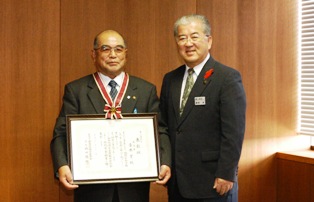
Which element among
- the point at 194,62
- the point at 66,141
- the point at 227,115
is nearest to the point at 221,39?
the point at 194,62

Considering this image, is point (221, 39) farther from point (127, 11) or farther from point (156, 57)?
point (127, 11)

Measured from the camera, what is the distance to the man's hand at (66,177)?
96.5 inches

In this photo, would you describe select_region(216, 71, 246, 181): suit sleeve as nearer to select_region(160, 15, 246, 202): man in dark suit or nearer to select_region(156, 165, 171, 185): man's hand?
select_region(160, 15, 246, 202): man in dark suit

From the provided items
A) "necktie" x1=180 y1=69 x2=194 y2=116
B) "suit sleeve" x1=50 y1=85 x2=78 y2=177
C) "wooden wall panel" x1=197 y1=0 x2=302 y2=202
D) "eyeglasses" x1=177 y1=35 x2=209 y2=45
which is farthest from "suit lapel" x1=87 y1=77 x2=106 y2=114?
"wooden wall panel" x1=197 y1=0 x2=302 y2=202

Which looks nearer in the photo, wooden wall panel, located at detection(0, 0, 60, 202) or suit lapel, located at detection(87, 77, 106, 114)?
suit lapel, located at detection(87, 77, 106, 114)

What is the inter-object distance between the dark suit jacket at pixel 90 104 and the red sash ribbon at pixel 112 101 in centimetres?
2

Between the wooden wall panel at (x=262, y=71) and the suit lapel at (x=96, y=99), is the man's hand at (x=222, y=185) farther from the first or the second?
the wooden wall panel at (x=262, y=71)

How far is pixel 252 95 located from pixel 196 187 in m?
1.64

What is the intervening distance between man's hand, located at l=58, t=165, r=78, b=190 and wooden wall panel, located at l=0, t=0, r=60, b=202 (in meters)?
0.87

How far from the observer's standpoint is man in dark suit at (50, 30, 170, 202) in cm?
260

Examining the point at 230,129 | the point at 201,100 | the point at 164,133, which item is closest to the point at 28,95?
the point at 164,133

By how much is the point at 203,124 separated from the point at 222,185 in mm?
383

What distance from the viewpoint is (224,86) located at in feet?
8.50

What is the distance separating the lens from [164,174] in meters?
2.59
